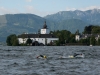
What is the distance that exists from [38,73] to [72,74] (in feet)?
12.5

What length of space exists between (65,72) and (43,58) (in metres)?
26.9

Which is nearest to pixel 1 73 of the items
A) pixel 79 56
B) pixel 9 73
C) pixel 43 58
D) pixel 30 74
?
pixel 9 73

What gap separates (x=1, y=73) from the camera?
4100 cm

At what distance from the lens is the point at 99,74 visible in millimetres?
39844

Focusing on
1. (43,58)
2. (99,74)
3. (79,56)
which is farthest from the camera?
(79,56)

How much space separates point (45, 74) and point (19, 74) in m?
2.81

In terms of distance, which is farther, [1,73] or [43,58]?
[43,58]

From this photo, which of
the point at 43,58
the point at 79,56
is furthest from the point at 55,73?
the point at 79,56

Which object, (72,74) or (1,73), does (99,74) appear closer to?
(72,74)

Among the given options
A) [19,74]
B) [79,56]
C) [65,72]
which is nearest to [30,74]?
[19,74]

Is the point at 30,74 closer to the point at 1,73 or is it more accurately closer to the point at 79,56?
the point at 1,73

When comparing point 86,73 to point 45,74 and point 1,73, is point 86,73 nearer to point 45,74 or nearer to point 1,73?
point 45,74

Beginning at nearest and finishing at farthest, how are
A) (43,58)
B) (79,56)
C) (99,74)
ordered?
(99,74) < (43,58) < (79,56)

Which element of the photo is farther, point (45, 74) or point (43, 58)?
point (43, 58)
